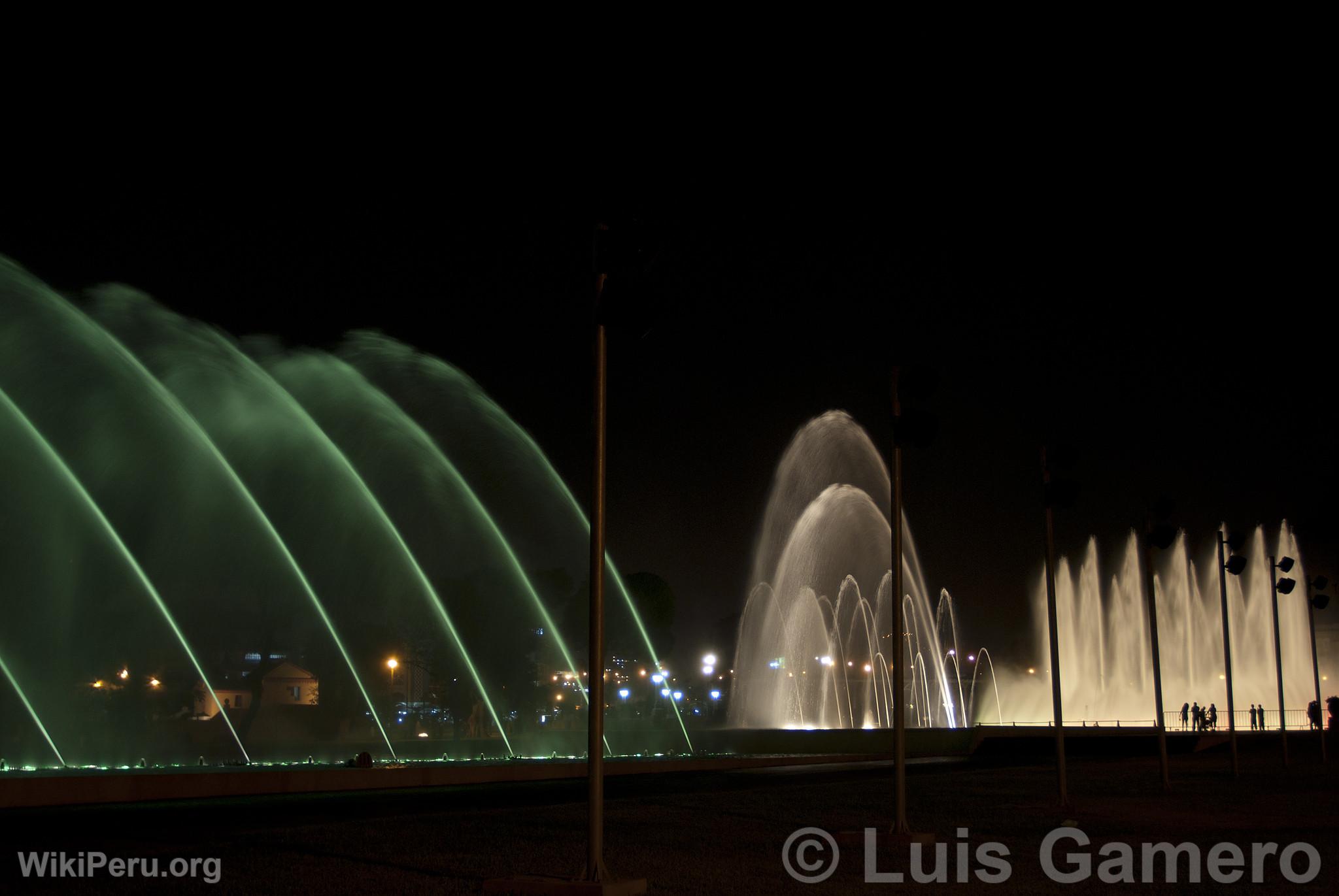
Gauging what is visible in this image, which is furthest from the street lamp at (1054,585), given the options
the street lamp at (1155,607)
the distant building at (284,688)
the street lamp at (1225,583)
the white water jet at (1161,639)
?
the distant building at (284,688)

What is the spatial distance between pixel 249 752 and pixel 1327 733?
37910 mm

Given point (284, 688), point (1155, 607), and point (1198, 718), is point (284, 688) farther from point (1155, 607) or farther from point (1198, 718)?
point (1155, 607)

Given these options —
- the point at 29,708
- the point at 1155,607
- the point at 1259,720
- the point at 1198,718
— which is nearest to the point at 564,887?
the point at 1155,607

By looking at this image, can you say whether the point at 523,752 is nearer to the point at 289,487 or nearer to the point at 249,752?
the point at 249,752

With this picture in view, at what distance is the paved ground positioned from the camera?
11.6 meters

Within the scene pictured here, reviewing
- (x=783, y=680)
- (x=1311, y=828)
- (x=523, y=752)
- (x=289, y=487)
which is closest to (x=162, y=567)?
(x=289, y=487)

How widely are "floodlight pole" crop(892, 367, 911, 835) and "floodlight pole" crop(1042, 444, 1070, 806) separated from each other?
14.4ft

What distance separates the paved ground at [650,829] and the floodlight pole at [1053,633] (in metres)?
0.60

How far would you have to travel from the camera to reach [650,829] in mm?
16172

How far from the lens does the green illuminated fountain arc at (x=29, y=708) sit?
33938 mm

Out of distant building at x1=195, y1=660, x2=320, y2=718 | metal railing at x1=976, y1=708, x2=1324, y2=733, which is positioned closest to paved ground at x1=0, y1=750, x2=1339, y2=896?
metal railing at x1=976, y1=708, x2=1324, y2=733

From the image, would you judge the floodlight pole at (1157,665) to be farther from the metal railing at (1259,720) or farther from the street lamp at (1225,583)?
the metal railing at (1259,720)

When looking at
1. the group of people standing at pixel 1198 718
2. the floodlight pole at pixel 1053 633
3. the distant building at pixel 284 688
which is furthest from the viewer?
the distant building at pixel 284 688

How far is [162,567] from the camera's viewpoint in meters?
45.7
